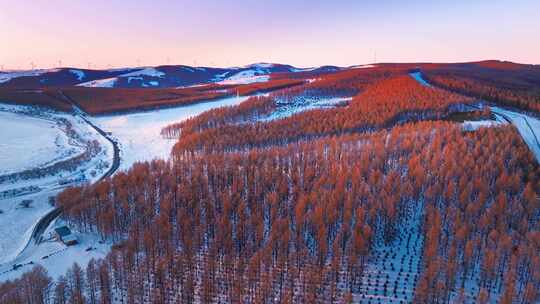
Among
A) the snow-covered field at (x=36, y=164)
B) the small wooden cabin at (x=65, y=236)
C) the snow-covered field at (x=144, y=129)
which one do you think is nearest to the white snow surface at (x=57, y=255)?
the snow-covered field at (x=36, y=164)

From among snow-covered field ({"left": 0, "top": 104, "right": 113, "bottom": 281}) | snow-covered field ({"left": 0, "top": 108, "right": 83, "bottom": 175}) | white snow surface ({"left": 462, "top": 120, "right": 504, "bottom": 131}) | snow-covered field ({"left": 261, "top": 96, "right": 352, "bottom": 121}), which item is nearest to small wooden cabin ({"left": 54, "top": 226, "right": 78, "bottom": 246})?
snow-covered field ({"left": 0, "top": 104, "right": 113, "bottom": 281})

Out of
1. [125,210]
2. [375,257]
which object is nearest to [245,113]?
[125,210]

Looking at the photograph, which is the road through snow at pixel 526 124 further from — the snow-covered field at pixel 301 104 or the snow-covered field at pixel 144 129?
the snow-covered field at pixel 144 129

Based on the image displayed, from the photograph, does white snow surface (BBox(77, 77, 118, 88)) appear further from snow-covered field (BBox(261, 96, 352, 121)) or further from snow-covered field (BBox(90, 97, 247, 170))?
snow-covered field (BBox(261, 96, 352, 121))

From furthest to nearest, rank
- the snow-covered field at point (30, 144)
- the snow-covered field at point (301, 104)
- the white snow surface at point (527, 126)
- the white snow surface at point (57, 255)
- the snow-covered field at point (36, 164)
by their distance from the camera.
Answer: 1. the snow-covered field at point (301, 104)
2. the snow-covered field at point (30, 144)
3. the white snow surface at point (527, 126)
4. the snow-covered field at point (36, 164)
5. the white snow surface at point (57, 255)

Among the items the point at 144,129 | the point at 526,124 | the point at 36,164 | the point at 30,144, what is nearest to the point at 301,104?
the point at 144,129

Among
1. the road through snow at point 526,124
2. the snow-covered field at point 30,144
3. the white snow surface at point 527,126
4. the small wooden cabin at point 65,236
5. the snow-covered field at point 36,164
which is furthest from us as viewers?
the snow-covered field at point 30,144
